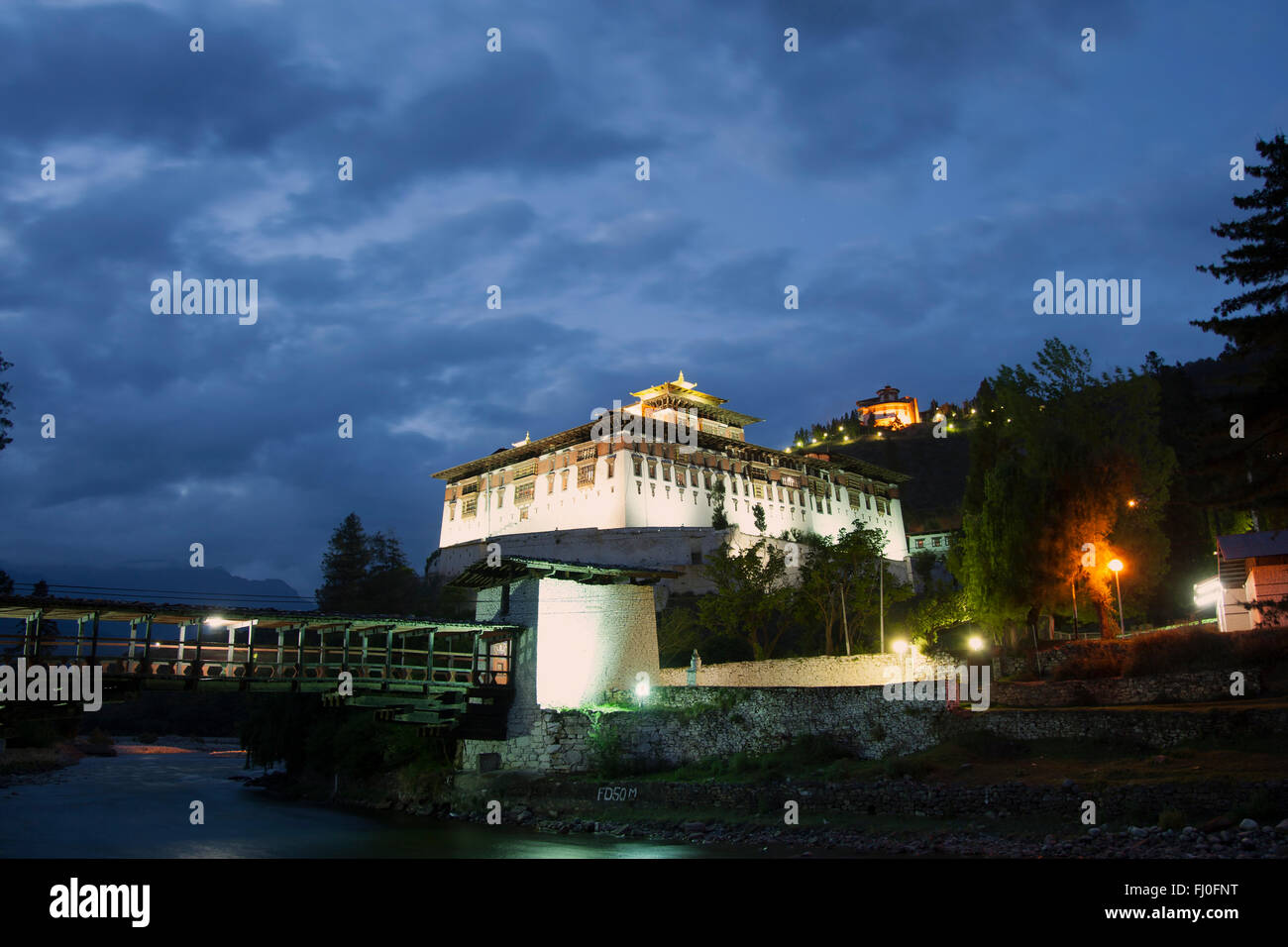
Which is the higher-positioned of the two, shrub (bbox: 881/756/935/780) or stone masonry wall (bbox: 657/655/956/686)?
stone masonry wall (bbox: 657/655/956/686)

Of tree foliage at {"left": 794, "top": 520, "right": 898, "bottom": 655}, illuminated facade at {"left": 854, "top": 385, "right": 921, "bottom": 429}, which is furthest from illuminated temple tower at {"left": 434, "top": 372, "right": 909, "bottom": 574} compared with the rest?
illuminated facade at {"left": 854, "top": 385, "right": 921, "bottom": 429}

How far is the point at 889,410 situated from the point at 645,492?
86940mm

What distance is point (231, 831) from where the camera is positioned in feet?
98.7

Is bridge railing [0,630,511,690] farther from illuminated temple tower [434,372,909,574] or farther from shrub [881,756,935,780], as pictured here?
illuminated temple tower [434,372,909,574]

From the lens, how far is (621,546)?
6481 cm

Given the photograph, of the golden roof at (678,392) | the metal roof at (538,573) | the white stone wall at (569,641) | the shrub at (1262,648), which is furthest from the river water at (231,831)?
the golden roof at (678,392)

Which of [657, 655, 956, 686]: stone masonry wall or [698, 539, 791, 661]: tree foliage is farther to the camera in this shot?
[698, 539, 791, 661]: tree foliage

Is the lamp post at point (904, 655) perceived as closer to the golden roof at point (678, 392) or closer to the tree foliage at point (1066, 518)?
the tree foliage at point (1066, 518)

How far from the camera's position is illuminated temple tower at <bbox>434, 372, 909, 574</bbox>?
2618 inches

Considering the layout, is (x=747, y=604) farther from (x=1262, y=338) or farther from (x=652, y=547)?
(x=1262, y=338)

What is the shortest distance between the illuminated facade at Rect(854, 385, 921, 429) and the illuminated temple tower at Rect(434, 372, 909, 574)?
5935cm

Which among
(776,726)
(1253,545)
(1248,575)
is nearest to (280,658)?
(776,726)

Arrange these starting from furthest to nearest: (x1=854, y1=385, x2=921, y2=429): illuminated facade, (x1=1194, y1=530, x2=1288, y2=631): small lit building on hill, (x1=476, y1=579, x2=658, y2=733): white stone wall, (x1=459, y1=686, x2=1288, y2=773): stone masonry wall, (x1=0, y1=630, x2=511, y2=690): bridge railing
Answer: (x1=854, y1=385, x2=921, y2=429): illuminated facade
(x1=476, y1=579, x2=658, y2=733): white stone wall
(x1=1194, y1=530, x2=1288, y2=631): small lit building on hill
(x1=0, y1=630, x2=511, y2=690): bridge railing
(x1=459, y1=686, x2=1288, y2=773): stone masonry wall

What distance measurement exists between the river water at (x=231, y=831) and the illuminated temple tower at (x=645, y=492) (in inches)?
1146
